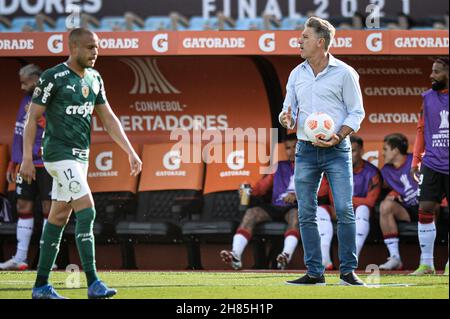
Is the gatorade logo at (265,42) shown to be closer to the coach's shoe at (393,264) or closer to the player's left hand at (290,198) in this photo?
the player's left hand at (290,198)

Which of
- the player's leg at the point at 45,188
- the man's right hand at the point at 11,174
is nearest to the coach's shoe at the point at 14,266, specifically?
the player's leg at the point at 45,188

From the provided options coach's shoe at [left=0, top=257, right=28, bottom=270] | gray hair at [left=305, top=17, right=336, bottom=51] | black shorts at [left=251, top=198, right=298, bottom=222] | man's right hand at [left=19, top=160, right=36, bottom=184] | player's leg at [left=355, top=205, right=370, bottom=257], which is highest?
gray hair at [left=305, top=17, right=336, bottom=51]

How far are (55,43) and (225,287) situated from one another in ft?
12.7

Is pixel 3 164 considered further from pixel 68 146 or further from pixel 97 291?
pixel 97 291

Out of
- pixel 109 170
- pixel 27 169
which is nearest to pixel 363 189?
pixel 109 170

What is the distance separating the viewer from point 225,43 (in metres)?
10.0

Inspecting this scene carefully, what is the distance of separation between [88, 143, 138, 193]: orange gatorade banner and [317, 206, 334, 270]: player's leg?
6.91 ft

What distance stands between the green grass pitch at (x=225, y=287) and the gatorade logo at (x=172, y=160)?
91.4 inches

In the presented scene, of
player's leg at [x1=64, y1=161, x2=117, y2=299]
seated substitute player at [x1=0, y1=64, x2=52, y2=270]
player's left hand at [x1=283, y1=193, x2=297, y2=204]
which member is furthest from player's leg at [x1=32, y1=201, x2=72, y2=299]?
player's left hand at [x1=283, y1=193, x2=297, y2=204]

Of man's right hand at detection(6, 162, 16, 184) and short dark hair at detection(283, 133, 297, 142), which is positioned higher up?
short dark hair at detection(283, 133, 297, 142)

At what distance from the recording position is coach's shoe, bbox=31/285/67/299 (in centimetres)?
621

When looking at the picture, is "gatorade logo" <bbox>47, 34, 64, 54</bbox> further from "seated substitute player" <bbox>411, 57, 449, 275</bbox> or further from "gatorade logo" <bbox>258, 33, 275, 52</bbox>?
"seated substitute player" <bbox>411, 57, 449, 275</bbox>

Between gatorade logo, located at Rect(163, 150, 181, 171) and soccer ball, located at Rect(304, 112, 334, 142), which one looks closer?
soccer ball, located at Rect(304, 112, 334, 142)
